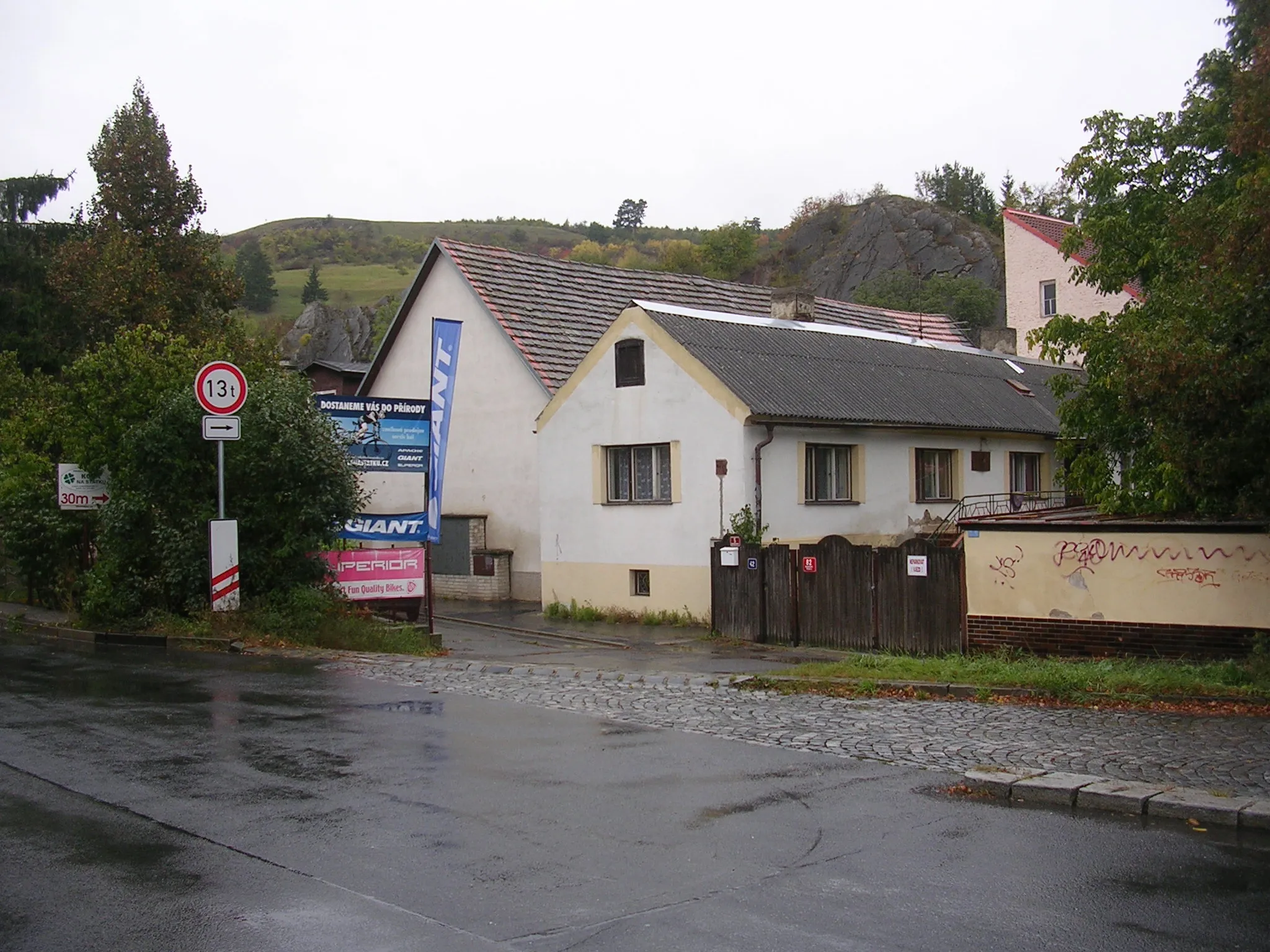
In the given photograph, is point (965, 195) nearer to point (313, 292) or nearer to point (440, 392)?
point (313, 292)

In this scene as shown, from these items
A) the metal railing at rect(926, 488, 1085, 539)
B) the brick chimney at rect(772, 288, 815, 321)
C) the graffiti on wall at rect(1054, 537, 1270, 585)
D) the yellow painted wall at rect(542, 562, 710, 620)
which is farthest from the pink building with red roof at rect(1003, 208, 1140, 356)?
the graffiti on wall at rect(1054, 537, 1270, 585)

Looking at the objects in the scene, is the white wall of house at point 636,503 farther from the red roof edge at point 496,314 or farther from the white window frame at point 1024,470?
the white window frame at point 1024,470

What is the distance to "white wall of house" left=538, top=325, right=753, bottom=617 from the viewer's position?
73.5ft

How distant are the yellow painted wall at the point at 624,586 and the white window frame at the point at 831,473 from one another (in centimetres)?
258

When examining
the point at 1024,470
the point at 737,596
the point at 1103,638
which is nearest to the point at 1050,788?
the point at 1103,638

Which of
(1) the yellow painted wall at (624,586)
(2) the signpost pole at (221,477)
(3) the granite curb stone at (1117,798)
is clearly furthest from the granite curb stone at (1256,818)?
(1) the yellow painted wall at (624,586)

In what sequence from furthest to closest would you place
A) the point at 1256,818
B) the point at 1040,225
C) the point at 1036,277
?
the point at 1040,225, the point at 1036,277, the point at 1256,818

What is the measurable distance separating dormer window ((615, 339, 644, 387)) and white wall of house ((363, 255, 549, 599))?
4.19 m

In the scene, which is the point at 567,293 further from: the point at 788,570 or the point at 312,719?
the point at 312,719

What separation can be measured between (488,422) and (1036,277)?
33082mm

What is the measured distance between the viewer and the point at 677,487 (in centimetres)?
2295

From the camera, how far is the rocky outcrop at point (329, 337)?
3369 inches

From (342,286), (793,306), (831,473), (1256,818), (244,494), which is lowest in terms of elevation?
(1256,818)

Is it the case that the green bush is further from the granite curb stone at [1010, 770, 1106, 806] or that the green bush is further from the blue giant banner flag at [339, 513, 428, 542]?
the granite curb stone at [1010, 770, 1106, 806]
